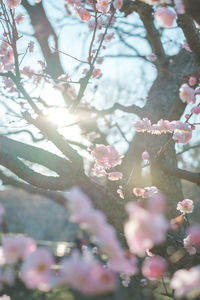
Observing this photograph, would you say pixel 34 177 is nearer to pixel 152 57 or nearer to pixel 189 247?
pixel 189 247

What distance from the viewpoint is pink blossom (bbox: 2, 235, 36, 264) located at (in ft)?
3.35

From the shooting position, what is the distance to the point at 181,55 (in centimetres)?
468

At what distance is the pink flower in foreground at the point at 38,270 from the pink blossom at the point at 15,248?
0.07 meters

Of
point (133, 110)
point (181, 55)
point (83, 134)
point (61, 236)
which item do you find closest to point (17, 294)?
point (83, 134)

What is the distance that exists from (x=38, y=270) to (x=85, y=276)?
182mm

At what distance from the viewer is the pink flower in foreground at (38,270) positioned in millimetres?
930

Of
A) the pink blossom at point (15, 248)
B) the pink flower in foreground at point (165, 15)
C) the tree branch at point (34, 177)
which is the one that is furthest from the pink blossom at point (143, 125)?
the pink blossom at point (15, 248)

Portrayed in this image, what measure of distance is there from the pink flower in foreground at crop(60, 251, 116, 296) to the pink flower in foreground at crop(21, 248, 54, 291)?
88 millimetres

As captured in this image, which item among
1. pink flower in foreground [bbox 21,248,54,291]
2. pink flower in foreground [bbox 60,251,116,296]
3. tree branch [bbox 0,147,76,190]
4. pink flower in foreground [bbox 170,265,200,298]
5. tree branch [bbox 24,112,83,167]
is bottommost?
pink flower in foreground [bbox 170,265,200,298]

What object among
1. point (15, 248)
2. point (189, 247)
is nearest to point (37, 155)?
point (189, 247)

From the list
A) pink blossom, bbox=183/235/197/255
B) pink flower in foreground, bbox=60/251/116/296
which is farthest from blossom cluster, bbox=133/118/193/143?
pink flower in foreground, bbox=60/251/116/296

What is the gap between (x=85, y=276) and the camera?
2.76ft

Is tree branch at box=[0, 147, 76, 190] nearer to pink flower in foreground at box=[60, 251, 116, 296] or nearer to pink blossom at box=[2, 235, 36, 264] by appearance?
pink blossom at box=[2, 235, 36, 264]

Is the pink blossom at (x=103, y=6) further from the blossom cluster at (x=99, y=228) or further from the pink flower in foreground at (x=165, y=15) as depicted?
the blossom cluster at (x=99, y=228)
